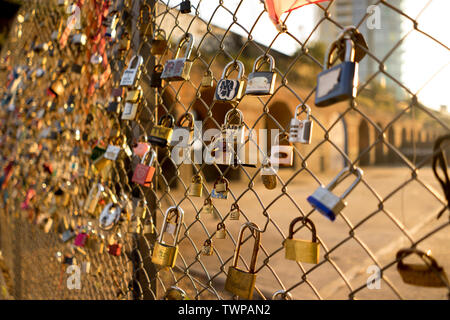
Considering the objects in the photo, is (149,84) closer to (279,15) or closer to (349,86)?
(279,15)

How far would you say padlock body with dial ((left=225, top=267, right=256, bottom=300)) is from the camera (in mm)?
886

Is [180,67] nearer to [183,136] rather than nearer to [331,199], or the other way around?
[183,136]

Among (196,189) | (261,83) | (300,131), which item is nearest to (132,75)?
(196,189)

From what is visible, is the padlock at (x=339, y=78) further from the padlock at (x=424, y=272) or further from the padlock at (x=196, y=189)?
the padlock at (x=196, y=189)

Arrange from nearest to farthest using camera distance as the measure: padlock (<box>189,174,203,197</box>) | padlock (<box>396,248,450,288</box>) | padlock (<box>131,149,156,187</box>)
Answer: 1. padlock (<box>396,248,450,288</box>)
2. padlock (<box>189,174,203,197</box>)
3. padlock (<box>131,149,156,187</box>)

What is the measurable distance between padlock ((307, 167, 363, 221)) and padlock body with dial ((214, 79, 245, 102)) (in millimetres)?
371

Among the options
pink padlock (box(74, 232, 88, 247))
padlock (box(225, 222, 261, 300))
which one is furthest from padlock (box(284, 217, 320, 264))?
pink padlock (box(74, 232, 88, 247))

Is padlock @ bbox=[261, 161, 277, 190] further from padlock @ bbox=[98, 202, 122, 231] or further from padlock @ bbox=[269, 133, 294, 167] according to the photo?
padlock @ bbox=[98, 202, 122, 231]

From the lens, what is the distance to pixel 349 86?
65 centimetres

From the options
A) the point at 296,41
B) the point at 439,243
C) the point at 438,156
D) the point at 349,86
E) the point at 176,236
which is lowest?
the point at 439,243

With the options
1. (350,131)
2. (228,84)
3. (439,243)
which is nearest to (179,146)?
(228,84)

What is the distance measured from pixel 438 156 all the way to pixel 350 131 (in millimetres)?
27916
